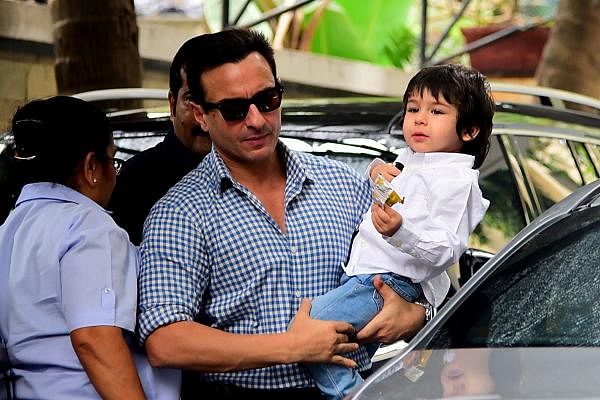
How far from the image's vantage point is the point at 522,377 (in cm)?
320

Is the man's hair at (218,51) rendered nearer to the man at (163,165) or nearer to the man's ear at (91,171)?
the man at (163,165)

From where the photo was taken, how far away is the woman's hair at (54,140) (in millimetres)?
3779

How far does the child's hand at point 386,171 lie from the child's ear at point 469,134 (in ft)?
0.72

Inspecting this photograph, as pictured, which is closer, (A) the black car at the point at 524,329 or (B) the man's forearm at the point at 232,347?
(A) the black car at the point at 524,329

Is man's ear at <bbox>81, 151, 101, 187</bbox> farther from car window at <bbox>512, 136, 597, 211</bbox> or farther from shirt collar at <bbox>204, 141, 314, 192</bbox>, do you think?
car window at <bbox>512, 136, 597, 211</bbox>

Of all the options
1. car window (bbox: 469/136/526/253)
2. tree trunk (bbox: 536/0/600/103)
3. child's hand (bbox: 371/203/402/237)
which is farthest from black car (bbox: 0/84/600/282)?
tree trunk (bbox: 536/0/600/103)

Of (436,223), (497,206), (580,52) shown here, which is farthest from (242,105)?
(580,52)

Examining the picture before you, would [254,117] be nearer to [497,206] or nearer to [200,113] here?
[200,113]

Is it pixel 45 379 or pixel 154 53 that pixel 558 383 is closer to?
pixel 45 379

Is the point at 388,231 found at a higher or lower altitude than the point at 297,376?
higher

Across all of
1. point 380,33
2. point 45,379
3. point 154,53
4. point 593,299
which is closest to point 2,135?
point 45,379

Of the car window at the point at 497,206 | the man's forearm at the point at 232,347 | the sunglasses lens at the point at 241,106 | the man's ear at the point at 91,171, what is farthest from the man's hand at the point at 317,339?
the car window at the point at 497,206

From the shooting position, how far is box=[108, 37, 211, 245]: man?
14.2 ft

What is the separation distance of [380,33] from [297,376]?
11.0 meters
